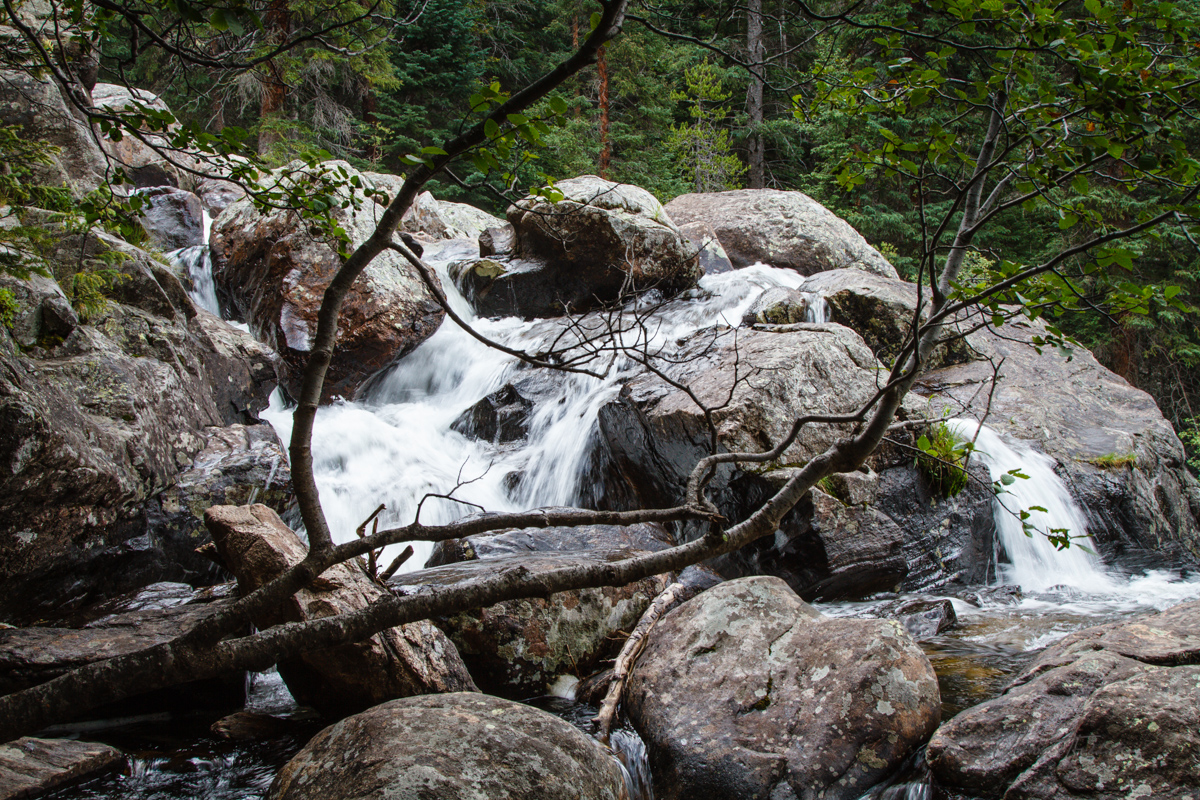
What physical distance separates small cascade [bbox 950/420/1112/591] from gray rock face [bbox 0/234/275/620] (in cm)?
766

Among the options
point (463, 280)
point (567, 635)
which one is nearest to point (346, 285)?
point (567, 635)

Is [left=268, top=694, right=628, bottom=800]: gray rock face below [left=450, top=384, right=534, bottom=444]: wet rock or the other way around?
below

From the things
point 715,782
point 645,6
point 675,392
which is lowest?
point 715,782

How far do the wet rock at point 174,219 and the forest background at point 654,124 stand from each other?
6.04 ft

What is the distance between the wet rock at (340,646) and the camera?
11.7 feet

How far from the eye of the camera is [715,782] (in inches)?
121

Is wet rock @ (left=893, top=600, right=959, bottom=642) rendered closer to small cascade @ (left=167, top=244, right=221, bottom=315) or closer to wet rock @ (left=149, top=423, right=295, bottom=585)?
wet rock @ (left=149, top=423, right=295, bottom=585)

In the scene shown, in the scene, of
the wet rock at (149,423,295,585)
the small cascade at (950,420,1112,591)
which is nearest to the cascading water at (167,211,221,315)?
the wet rock at (149,423,295,585)

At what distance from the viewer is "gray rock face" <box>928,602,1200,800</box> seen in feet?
7.86

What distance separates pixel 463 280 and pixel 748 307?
5001 millimetres

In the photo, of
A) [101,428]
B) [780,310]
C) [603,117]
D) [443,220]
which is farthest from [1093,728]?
[603,117]

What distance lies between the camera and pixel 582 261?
1069 centimetres

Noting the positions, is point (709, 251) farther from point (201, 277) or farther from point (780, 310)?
point (201, 277)

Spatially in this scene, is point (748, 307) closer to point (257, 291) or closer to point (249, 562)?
point (257, 291)
